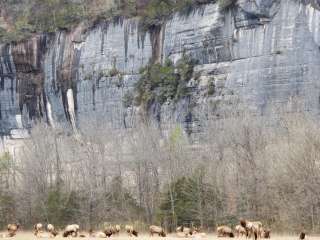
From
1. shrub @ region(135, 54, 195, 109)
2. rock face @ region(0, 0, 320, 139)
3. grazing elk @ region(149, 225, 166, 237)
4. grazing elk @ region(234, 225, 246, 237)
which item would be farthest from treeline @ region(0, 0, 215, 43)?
grazing elk @ region(234, 225, 246, 237)

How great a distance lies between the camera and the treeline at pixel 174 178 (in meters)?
49.2

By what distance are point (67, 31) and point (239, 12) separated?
27008 millimetres

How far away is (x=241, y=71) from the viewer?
77.0 meters

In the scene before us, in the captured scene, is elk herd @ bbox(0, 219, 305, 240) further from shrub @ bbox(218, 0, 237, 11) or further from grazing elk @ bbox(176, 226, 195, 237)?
shrub @ bbox(218, 0, 237, 11)

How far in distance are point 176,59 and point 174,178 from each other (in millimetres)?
30275

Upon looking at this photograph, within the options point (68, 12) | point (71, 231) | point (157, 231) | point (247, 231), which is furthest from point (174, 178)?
point (68, 12)

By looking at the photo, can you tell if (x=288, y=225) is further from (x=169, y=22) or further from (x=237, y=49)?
(x=169, y=22)

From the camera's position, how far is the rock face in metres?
72.2

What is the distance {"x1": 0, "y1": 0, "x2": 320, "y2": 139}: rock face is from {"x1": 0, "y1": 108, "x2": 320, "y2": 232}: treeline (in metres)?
5.68

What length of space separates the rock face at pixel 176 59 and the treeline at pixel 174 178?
5675 millimetres

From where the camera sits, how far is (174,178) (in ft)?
186

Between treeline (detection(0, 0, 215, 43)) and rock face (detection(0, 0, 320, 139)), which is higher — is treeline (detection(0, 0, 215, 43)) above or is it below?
above

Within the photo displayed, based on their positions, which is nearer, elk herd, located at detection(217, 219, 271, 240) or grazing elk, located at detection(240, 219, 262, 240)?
grazing elk, located at detection(240, 219, 262, 240)

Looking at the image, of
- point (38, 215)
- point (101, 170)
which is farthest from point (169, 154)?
point (38, 215)
